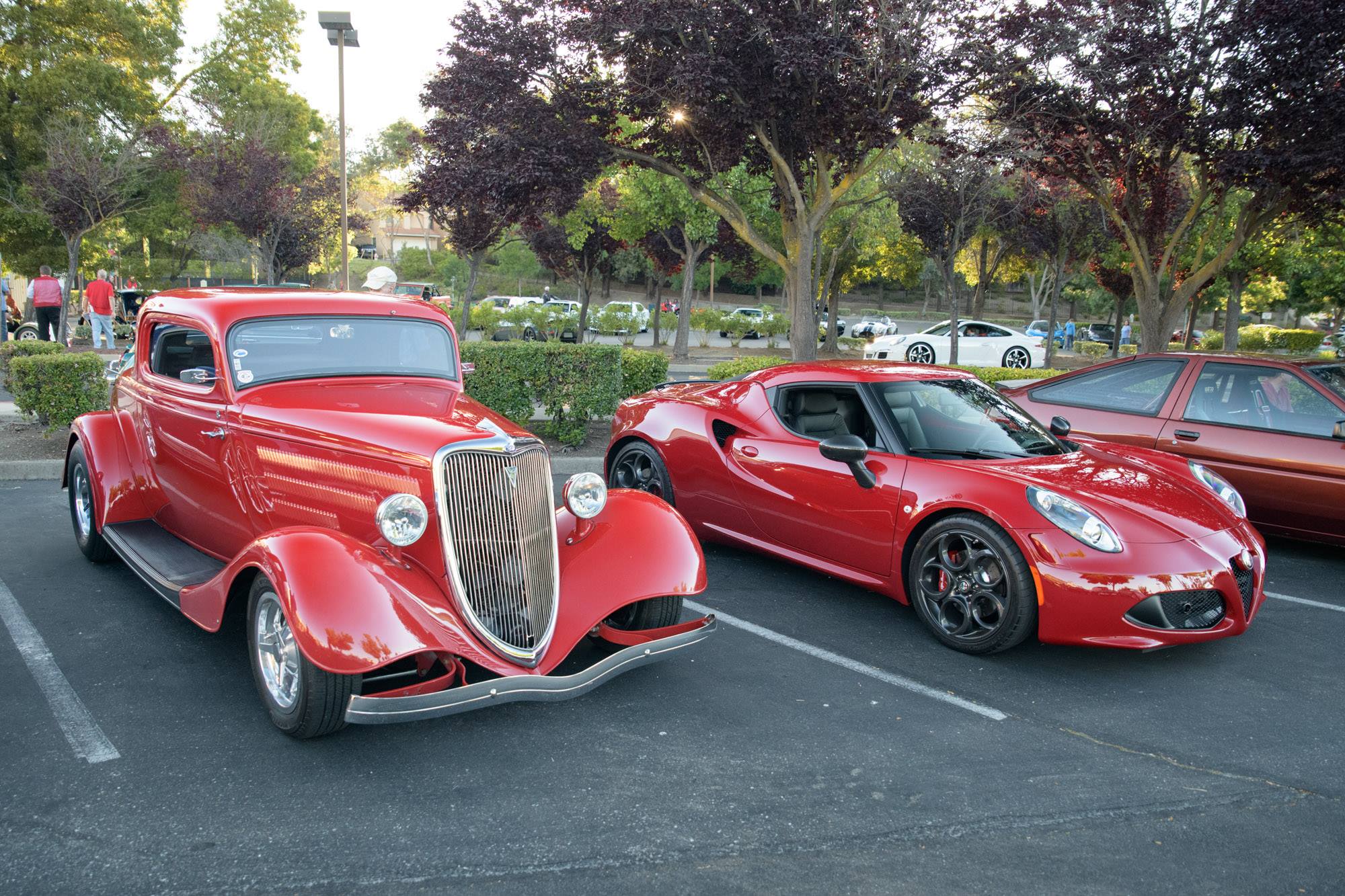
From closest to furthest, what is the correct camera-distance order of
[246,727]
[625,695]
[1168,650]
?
[246,727], [625,695], [1168,650]

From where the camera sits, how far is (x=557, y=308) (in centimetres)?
3275

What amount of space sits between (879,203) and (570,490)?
2493 centimetres

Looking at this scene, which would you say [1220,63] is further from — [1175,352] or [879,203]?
[879,203]

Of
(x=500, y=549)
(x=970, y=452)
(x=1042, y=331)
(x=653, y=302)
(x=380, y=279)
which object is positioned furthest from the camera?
(x=653, y=302)

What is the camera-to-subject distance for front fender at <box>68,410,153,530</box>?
227 inches

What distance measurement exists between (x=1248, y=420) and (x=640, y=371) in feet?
20.1

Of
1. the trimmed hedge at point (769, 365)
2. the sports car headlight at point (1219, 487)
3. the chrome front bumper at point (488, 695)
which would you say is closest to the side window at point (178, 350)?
A: the chrome front bumper at point (488, 695)

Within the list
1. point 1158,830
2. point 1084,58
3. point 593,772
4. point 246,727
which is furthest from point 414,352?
point 1084,58

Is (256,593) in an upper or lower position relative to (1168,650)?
upper

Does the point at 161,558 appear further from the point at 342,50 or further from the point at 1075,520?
the point at 342,50

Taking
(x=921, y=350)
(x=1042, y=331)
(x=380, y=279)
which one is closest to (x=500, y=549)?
(x=380, y=279)

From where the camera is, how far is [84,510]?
6.29 metres

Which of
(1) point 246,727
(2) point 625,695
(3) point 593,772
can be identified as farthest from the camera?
(2) point 625,695

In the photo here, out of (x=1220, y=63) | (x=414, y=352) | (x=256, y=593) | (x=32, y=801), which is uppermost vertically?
(x=1220, y=63)
